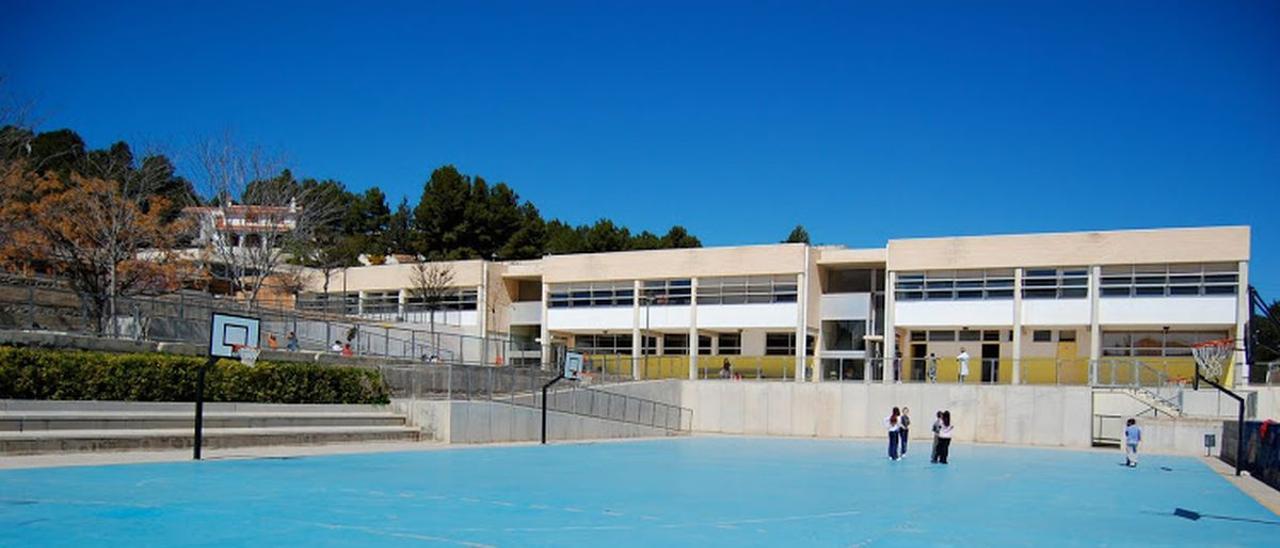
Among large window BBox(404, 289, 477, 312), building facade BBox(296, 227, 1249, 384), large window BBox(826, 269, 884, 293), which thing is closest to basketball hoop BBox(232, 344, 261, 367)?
building facade BBox(296, 227, 1249, 384)

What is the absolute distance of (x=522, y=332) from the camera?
69250 millimetres

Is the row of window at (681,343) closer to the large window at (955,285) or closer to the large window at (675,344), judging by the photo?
the large window at (675,344)

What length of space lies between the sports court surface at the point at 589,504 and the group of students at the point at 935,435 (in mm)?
2262

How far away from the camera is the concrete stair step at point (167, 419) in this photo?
21.3 m

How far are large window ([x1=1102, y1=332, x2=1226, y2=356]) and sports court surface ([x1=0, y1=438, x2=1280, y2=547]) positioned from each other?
78.2 ft

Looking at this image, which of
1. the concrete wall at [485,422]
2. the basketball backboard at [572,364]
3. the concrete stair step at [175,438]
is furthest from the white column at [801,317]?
the concrete stair step at [175,438]

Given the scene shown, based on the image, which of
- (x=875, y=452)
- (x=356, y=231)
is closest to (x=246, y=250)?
(x=875, y=452)

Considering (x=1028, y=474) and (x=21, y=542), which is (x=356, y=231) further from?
(x=21, y=542)

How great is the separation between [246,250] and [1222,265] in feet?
143

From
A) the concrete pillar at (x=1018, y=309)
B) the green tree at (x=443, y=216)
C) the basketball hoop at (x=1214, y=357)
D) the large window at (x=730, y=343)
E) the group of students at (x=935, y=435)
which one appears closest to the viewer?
the group of students at (x=935, y=435)

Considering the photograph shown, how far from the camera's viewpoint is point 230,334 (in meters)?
23.9

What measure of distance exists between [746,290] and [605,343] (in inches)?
394

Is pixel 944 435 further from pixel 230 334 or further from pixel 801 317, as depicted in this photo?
pixel 801 317

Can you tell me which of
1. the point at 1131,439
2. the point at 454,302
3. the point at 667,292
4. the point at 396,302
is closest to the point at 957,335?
the point at 667,292
